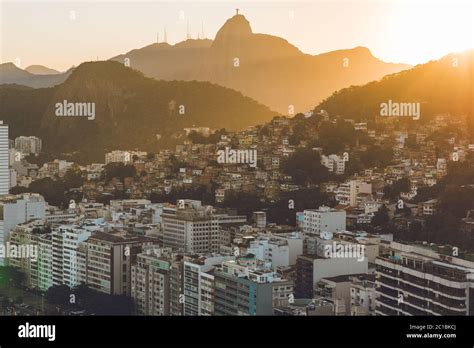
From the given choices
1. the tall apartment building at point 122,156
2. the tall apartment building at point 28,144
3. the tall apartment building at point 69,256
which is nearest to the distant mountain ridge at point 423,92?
the tall apartment building at point 122,156

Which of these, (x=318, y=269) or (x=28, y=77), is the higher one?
(x=28, y=77)

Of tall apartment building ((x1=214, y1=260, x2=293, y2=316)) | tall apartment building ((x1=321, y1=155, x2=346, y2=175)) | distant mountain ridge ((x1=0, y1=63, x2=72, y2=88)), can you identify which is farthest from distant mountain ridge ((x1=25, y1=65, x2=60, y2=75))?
tall apartment building ((x1=214, y1=260, x2=293, y2=316))

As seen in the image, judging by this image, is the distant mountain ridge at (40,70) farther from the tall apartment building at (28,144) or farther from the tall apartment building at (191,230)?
the tall apartment building at (191,230)

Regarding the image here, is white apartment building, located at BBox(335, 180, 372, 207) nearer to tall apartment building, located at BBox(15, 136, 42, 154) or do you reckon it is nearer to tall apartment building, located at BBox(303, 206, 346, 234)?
tall apartment building, located at BBox(303, 206, 346, 234)

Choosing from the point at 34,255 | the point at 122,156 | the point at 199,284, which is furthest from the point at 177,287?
the point at 122,156

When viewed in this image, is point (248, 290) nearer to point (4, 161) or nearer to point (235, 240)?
point (235, 240)

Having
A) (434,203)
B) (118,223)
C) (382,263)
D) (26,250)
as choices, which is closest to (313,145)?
(434,203)

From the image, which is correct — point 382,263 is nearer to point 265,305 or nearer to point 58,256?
point 265,305
